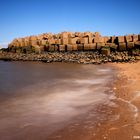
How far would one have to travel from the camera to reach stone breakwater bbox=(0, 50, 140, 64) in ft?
65.8

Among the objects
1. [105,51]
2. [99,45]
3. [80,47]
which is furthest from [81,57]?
[99,45]

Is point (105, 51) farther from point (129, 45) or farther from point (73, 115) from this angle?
point (73, 115)

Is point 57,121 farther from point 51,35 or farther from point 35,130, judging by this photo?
point 51,35

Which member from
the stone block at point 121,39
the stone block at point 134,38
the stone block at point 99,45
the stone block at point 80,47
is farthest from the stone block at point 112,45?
the stone block at point 80,47

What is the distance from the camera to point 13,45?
29734 mm

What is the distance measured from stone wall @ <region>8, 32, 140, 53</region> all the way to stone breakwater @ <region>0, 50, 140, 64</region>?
700 millimetres

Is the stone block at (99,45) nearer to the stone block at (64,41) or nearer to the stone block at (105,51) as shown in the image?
the stone block at (105,51)

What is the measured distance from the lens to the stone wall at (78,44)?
22.6m

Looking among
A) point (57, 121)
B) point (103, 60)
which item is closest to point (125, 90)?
point (57, 121)

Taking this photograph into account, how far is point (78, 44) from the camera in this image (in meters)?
24.3

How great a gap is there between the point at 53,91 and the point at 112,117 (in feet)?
10.4

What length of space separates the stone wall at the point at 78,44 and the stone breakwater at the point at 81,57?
70cm

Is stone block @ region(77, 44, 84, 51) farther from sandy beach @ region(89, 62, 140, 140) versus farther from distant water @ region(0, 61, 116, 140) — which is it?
sandy beach @ region(89, 62, 140, 140)

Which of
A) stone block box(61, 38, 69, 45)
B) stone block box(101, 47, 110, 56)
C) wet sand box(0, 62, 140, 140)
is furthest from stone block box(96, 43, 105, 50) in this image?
wet sand box(0, 62, 140, 140)
